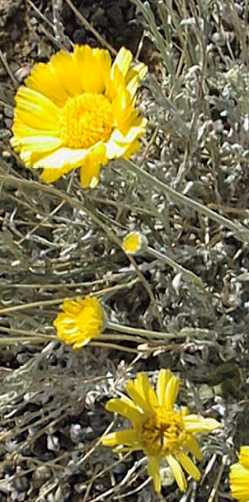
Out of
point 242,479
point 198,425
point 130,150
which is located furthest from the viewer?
point 198,425

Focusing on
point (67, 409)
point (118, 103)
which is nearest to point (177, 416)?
point (118, 103)

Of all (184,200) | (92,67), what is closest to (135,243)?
(184,200)

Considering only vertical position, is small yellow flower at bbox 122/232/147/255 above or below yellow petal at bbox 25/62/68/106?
below

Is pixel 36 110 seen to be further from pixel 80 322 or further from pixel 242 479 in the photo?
pixel 242 479

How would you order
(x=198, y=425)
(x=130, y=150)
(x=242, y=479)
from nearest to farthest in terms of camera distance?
(x=130, y=150)
(x=242, y=479)
(x=198, y=425)

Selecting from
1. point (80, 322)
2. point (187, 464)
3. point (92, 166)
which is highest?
point (92, 166)

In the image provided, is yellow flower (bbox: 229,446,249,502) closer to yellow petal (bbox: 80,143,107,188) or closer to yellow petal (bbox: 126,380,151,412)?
yellow petal (bbox: 126,380,151,412)

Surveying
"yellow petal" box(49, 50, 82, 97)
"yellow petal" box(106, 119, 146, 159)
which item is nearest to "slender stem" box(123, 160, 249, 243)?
"yellow petal" box(106, 119, 146, 159)
